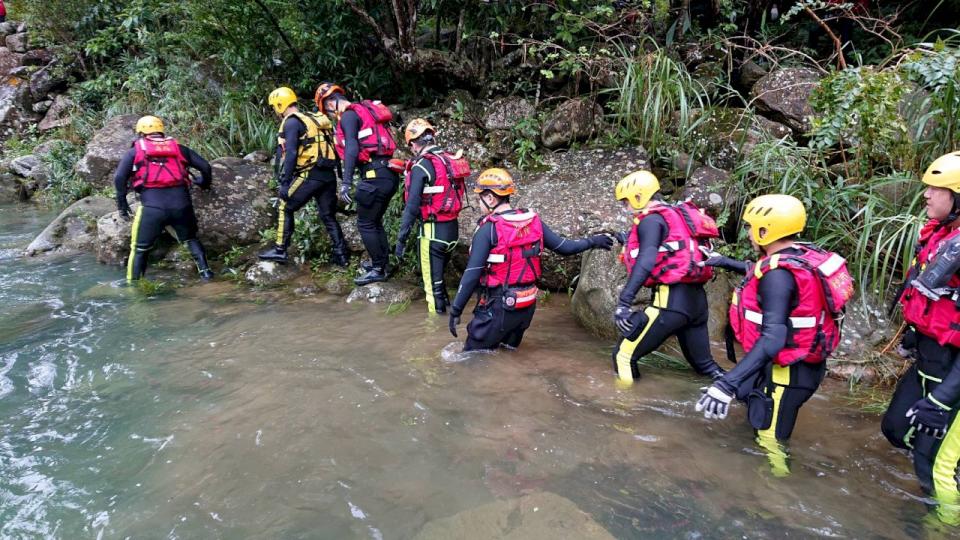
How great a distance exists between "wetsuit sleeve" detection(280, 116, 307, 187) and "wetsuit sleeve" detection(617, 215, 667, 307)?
421 centimetres

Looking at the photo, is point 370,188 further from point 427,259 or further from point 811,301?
point 811,301

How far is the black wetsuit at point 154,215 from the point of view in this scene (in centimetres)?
651

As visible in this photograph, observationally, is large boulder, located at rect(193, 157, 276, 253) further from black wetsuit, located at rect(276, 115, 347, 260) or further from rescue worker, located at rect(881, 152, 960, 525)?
rescue worker, located at rect(881, 152, 960, 525)

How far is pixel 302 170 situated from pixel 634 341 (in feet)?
14.3

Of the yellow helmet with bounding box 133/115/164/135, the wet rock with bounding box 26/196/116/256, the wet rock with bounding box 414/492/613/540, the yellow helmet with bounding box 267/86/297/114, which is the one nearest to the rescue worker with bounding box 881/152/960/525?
the wet rock with bounding box 414/492/613/540

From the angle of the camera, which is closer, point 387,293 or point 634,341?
point 634,341

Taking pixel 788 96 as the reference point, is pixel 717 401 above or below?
below

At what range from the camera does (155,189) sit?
21.4 feet

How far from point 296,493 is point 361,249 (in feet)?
13.9

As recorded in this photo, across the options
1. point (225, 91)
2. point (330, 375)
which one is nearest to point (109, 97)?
point (225, 91)

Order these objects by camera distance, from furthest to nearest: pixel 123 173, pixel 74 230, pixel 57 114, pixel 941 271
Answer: pixel 57 114 → pixel 74 230 → pixel 123 173 → pixel 941 271

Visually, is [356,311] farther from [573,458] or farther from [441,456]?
[573,458]

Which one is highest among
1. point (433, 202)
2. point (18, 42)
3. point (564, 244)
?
point (18, 42)

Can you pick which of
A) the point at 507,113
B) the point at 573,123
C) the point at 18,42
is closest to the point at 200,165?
the point at 507,113
